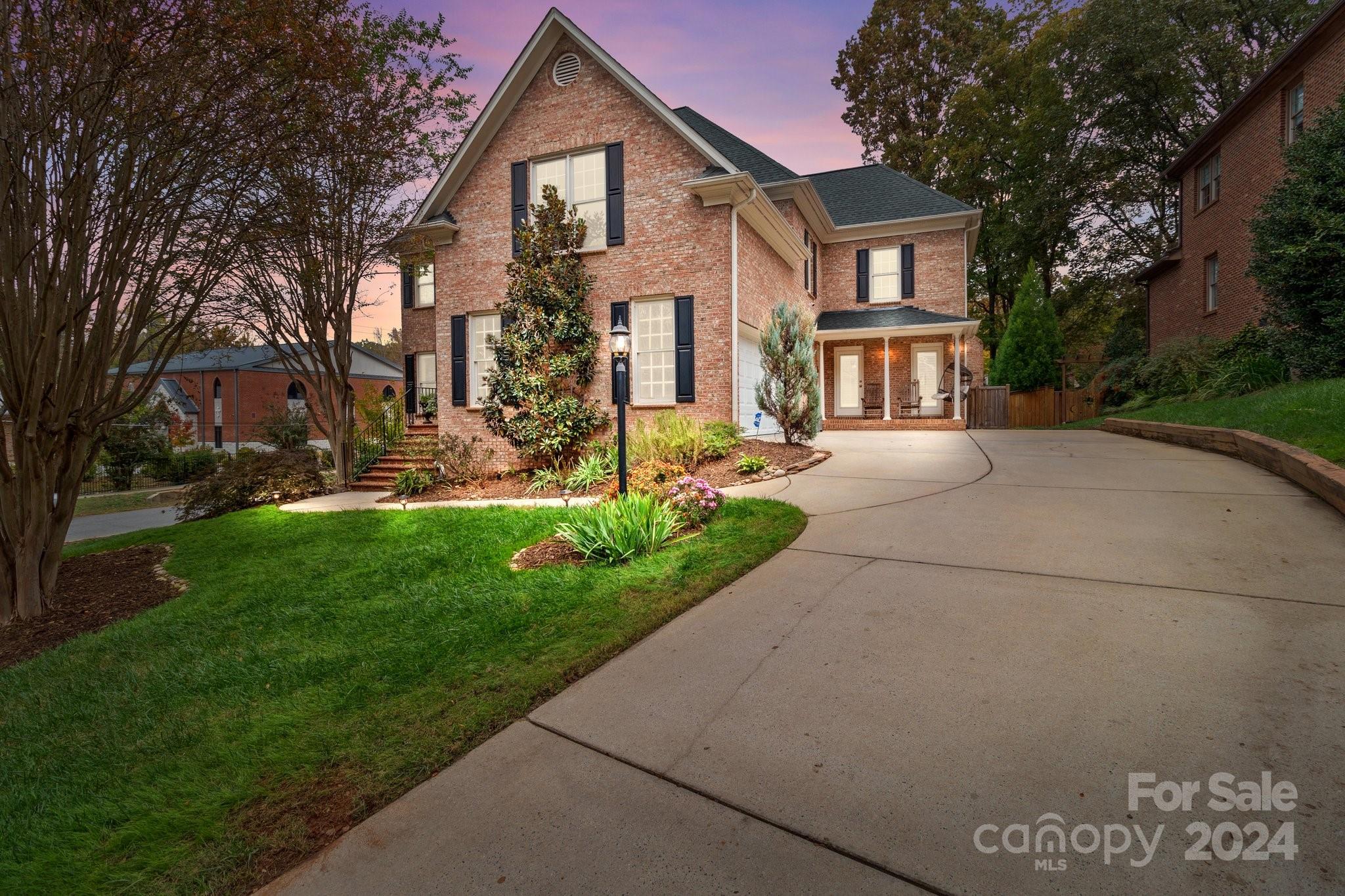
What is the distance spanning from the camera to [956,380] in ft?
54.1

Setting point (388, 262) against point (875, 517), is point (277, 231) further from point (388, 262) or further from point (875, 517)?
point (875, 517)

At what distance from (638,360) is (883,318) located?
9293 millimetres

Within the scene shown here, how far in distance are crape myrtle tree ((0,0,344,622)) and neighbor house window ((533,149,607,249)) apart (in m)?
5.60

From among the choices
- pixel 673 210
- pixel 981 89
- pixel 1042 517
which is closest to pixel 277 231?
pixel 673 210

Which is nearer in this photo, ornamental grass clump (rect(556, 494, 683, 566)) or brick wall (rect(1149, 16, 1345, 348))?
ornamental grass clump (rect(556, 494, 683, 566))

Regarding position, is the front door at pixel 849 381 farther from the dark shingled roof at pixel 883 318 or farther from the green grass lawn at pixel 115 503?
the green grass lawn at pixel 115 503

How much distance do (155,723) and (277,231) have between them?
6.44 m

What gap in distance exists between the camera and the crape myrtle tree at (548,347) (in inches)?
415

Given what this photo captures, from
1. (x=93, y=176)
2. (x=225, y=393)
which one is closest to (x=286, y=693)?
(x=93, y=176)

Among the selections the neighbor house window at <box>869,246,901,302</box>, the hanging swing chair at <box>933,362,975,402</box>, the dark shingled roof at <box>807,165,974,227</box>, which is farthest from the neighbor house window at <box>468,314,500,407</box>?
the hanging swing chair at <box>933,362,975,402</box>

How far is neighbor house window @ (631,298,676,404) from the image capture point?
36.0 ft

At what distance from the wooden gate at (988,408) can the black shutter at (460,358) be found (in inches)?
588

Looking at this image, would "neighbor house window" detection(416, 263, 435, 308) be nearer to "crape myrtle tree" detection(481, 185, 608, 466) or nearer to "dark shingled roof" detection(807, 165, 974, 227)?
"crape myrtle tree" detection(481, 185, 608, 466)

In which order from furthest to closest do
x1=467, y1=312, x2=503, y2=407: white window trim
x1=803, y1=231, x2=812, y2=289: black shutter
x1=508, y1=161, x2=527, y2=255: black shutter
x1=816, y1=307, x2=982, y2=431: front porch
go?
x1=816, y1=307, x2=982, y2=431: front porch → x1=803, y1=231, x2=812, y2=289: black shutter → x1=467, y1=312, x2=503, y2=407: white window trim → x1=508, y1=161, x2=527, y2=255: black shutter
